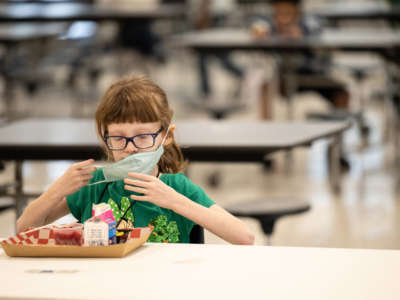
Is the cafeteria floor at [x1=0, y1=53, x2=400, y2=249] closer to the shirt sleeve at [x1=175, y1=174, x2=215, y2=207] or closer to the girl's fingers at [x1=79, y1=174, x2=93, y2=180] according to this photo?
the shirt sleeve at [x1=175, y1=174, x2=215, y2=207]

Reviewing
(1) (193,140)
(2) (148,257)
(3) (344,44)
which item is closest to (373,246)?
(1) (193,140)

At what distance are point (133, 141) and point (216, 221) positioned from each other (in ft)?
0.93

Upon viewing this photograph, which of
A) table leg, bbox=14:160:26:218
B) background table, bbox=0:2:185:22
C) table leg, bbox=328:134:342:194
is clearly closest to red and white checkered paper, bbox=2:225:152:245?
table leg, bbox=14:160:26:218

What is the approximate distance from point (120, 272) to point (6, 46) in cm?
537

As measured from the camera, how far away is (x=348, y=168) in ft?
18.9

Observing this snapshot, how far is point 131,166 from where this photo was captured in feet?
5.99

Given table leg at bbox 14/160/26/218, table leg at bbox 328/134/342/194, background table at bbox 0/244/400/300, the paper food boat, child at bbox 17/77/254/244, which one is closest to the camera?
background table at bbox 0/244/400/300

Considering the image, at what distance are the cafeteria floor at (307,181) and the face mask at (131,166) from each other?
1.11ft

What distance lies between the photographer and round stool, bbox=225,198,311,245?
2.79 m

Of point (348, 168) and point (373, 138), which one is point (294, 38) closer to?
point (348, 168)

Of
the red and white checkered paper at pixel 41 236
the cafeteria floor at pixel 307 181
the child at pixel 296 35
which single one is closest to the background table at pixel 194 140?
the cafeteria floor at pixel 307 181

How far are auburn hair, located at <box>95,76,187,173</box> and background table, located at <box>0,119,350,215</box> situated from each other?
69cm

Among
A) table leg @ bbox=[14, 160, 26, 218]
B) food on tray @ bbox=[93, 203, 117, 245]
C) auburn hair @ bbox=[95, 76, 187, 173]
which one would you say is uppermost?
auburn hair @ bbox=[95, 76, 187, 173]

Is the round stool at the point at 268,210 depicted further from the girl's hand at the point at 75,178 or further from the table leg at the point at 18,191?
the girl's hand at the point at 75,178
